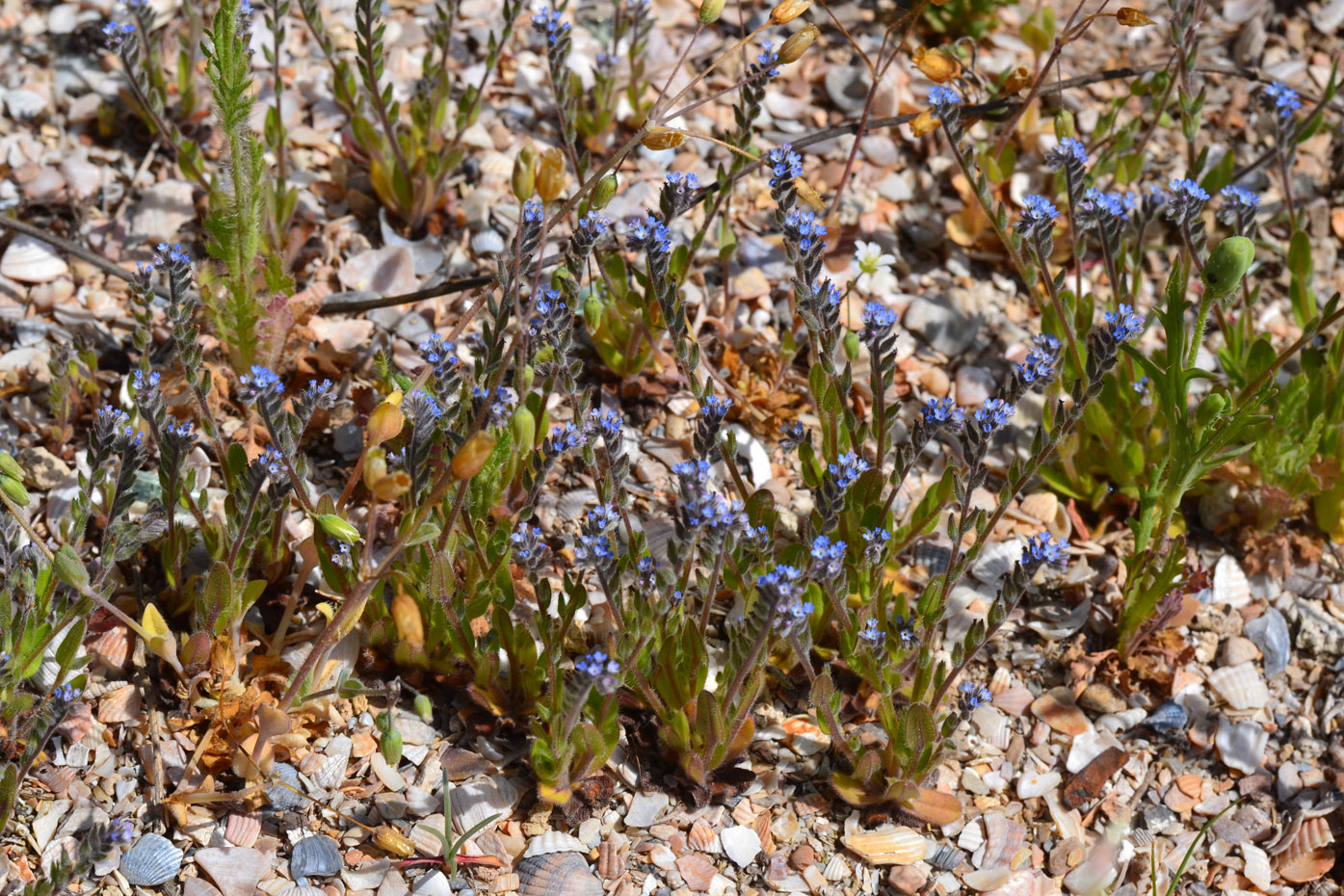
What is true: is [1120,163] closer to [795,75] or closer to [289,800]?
[795,75]

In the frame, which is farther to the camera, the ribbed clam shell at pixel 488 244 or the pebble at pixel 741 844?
the ribbed clam shell at pixel 488 244

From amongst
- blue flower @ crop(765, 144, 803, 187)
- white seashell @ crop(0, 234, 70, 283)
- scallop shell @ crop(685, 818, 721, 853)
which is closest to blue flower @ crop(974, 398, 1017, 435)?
blue flower @ crop(765, 144, 803, 187)

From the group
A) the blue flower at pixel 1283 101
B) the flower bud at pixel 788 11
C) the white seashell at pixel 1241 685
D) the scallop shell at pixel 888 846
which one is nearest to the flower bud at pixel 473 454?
the flower bud at pixel 788 11

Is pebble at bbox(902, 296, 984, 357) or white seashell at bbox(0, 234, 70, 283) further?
pebble at bbox(902, 296, 984, 357)

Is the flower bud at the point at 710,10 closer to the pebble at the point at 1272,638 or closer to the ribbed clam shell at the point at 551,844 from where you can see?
the ribbed clam shell at the point at 551,844

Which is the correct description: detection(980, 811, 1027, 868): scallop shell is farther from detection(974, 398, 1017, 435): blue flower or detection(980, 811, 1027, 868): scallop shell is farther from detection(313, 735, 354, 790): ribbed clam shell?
detection(313, 735, 354, 790): ribbed clam shell

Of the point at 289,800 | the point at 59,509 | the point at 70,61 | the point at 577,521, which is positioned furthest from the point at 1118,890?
the point at 70,61
